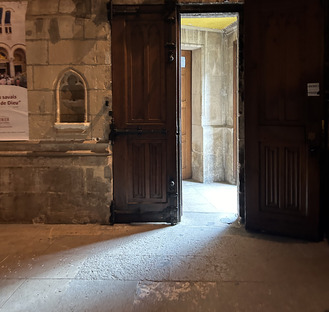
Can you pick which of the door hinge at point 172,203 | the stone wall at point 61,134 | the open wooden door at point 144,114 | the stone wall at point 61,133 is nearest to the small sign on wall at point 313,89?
the open wooden door at point 144,114

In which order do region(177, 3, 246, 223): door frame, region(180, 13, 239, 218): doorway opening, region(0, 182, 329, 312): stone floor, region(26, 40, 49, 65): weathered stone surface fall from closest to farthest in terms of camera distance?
region(0, 182, 329, 312): stone floor
region(177, 3, 246, 223): door frame
region(26, 40, 49, 65): weathered stone surface
region(180, 13, 239, 218): doorway opening

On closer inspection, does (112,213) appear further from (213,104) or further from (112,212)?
(213,104)

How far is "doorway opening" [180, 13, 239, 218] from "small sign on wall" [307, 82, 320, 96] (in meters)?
2.78

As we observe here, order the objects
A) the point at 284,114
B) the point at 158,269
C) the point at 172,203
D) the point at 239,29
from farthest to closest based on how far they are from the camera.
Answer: the point at 172,203 → the point at 239,29 → the point at 284,114 → the point at 158,269

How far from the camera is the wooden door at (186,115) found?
6.70 metres

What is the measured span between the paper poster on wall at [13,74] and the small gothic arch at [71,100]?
14.9 inches

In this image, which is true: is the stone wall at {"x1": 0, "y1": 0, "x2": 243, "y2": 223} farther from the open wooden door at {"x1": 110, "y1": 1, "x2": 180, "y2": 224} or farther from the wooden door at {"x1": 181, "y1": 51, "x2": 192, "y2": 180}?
the wooden door at {"x1": 181, "y1": 51, "x2": 192, "y2": 180}

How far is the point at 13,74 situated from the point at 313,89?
3.07m

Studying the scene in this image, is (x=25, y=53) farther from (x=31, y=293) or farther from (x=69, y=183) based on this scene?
(x=31, y=293)

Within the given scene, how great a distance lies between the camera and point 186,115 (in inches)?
269

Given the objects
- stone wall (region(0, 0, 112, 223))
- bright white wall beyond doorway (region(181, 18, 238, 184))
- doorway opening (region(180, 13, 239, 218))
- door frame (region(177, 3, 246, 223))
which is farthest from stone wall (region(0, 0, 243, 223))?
bright white wall beyond doorway (region(181, 18, 238, 184))

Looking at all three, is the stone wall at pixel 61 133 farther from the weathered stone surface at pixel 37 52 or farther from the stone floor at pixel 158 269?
the stone floor at pixel 158 269

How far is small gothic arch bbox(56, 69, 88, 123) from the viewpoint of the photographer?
413cm

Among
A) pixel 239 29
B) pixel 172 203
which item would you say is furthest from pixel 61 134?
pixel 239 29
